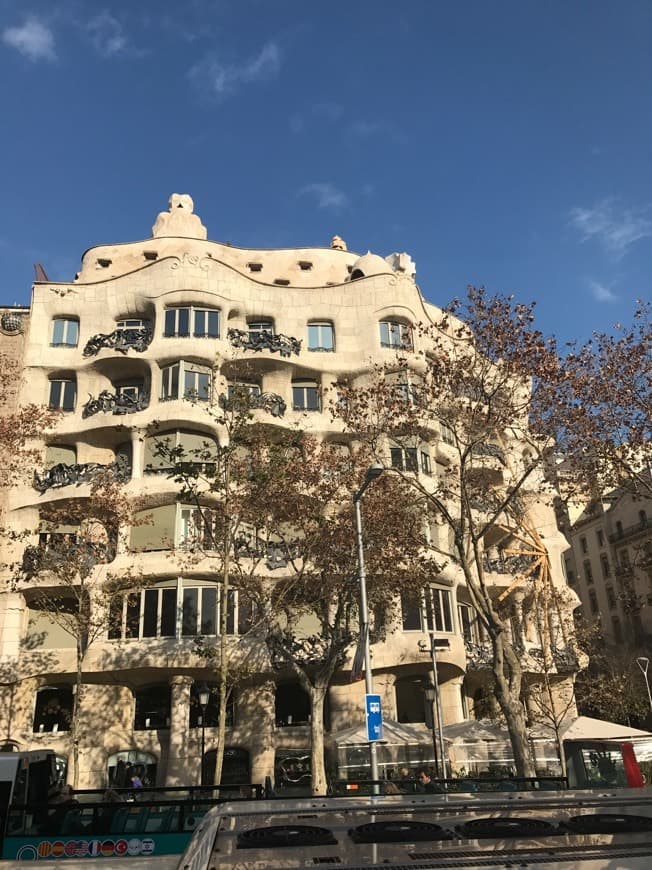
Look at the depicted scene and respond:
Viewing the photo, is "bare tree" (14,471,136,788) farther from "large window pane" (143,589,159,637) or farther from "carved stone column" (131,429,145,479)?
"large window pane" (143,589,159,637)

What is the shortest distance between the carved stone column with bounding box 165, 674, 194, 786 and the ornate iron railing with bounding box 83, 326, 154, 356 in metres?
14.1

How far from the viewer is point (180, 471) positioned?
21969 mm

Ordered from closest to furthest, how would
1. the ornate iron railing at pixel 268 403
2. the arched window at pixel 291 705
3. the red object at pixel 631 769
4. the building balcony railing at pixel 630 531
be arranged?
the red object at pixel 631 769
the arched window at pixel 291 705
the ornate iron railing at pixel 268 403
the building balcony railing at pixel 630 531

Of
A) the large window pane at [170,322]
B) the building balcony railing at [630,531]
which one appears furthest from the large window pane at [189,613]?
the building balcony railing at [630,531]

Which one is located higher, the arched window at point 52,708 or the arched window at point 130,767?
the arched window at point 52,708

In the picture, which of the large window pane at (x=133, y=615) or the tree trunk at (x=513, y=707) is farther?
the large window pane at (x=133, y=615)

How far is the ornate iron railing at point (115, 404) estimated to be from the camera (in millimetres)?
32156

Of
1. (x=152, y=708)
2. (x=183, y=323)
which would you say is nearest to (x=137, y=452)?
(x=183, y=323)

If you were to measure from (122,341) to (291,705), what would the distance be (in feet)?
56.3

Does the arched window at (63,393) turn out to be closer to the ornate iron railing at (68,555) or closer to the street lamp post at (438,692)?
the ornate iron railing at (68,555)

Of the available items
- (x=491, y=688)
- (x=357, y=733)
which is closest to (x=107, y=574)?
(x=357, y=733)

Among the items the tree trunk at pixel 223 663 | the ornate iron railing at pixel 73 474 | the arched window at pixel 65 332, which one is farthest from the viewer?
the arched window at pixel 65 332

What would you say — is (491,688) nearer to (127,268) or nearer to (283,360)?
(283,360)

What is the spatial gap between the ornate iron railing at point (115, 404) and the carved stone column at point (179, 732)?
36.6ft
